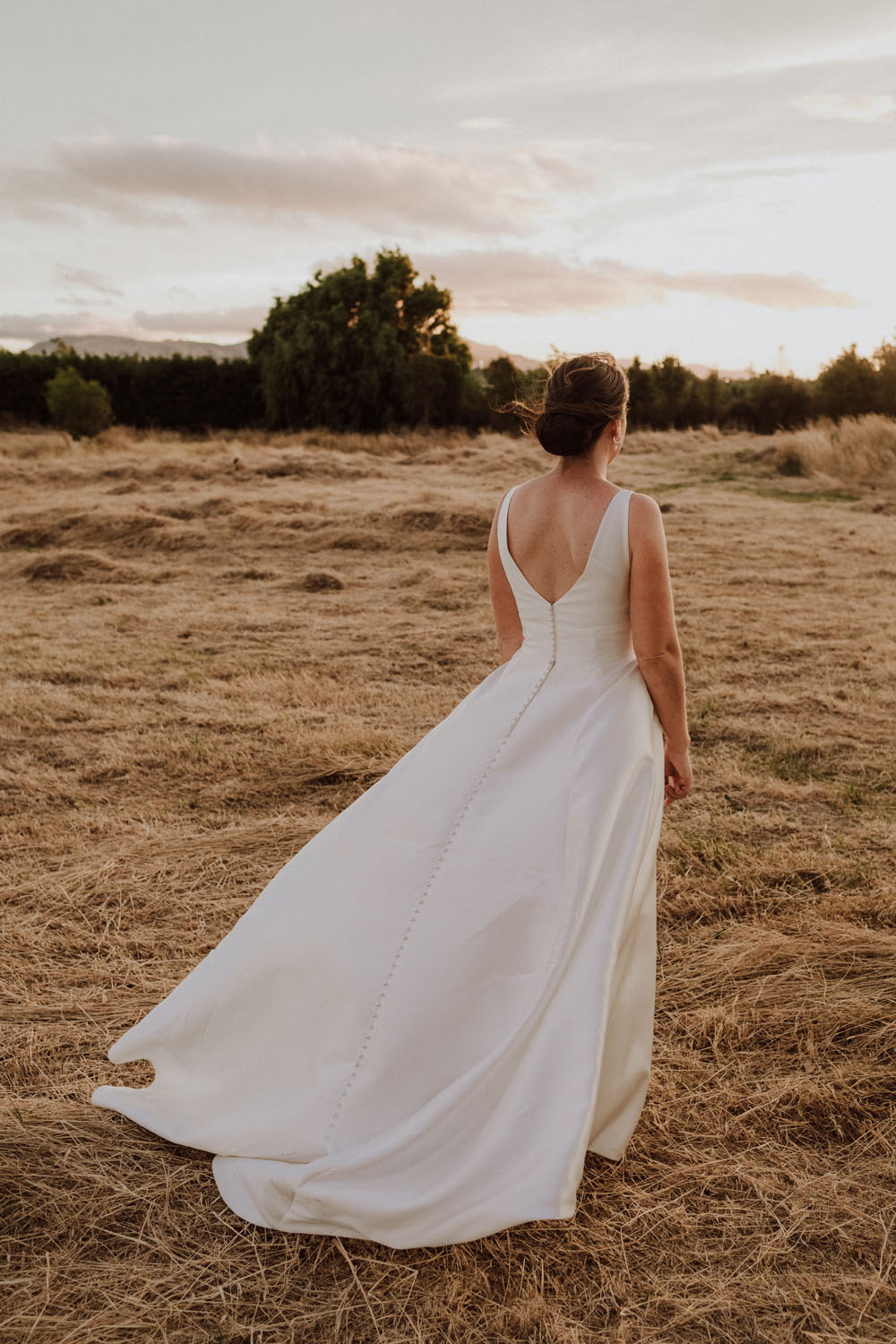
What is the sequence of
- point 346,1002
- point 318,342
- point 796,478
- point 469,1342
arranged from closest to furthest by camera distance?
point 469,1342, point 346,1002, point 796,478, point 318,342

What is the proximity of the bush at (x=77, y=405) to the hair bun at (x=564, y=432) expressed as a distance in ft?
74.7

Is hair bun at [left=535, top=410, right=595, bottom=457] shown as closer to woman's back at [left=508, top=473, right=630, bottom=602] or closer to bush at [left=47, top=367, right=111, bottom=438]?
Result: woman's back at [left=508, top=473, right=630, bottom=602]

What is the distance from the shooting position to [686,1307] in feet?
6.46

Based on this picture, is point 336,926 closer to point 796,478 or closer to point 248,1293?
point 248,1293

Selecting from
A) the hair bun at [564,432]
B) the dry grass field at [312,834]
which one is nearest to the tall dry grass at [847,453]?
the dry grass field at [312,834]

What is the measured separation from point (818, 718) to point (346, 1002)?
4428 millimetres

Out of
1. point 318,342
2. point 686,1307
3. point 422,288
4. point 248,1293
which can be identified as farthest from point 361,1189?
point 422,288

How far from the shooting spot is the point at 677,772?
2527mm

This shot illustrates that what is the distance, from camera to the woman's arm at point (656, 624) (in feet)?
7.23

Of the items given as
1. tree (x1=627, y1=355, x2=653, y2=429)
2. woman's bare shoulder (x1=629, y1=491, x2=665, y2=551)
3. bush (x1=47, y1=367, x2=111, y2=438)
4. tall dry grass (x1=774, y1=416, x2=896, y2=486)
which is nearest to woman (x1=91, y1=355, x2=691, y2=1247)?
woman's bare shoulder (x1=629, y1=491, x2=665, y2=551)

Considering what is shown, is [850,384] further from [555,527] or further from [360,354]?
[555,527]

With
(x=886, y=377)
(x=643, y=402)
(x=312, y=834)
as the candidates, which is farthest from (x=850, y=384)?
(x=312, y=834)

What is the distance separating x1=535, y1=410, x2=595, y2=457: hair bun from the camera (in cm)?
226

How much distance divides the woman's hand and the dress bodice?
0.93 feet
